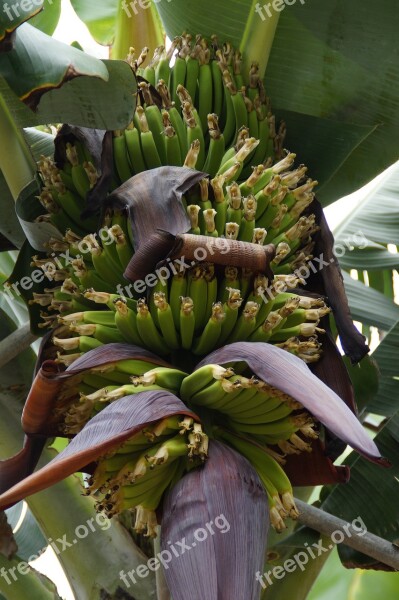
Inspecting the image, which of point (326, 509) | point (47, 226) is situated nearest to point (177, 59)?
point (47, 226)

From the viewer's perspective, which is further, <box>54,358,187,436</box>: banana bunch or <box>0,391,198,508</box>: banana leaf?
<box>54,358,187,436</box>: banana bunch

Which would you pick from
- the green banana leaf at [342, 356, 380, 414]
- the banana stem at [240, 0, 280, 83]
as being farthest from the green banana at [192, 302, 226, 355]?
the banana stem at [240, 0, 280, 83]

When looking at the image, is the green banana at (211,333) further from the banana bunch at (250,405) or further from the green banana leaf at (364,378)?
the green banana leaf at (364,378)

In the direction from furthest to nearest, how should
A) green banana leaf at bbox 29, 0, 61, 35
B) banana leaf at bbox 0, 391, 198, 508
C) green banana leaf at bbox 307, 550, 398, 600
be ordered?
green banana leaf at bbox 307, 550, 398, 600 → green banana leaf at bbox 29, 0, 61, 35 → banana leaf at bbox 0, 391, 198, 508

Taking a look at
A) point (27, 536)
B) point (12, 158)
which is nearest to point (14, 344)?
point (12, 158)

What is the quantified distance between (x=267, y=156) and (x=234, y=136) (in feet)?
0.20

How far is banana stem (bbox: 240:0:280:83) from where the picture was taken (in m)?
1.22

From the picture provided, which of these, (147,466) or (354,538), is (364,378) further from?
(147,466)

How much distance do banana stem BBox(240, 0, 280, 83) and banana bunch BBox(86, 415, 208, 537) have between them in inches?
27.0

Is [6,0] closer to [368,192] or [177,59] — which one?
[177,59]

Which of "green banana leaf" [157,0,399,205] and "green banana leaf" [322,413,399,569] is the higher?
"green banana leaf" [157,0,399,205]

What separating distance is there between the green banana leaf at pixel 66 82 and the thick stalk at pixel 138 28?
607 mm

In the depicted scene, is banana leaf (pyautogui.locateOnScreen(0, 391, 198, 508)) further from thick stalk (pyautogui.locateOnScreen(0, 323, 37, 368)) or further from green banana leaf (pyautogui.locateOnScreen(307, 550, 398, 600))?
green banana leaf (pyautogui.locateOnScreen(307, 550, 398, 600))

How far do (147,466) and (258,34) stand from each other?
76 centimetres
